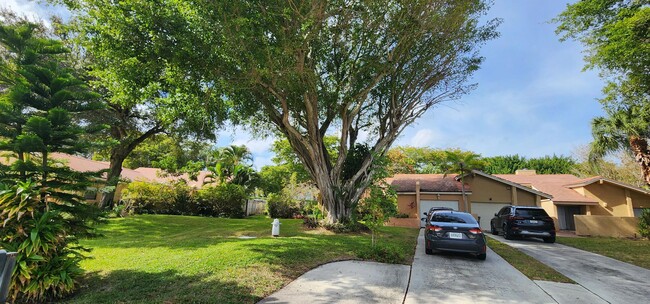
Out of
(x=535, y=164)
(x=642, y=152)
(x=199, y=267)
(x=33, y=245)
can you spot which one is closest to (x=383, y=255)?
(x=199, y=267)

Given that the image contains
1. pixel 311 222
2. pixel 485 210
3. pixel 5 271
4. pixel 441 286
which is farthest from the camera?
pixel 485 210

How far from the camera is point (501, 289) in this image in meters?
6.16

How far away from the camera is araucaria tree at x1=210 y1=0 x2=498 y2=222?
9.91 m

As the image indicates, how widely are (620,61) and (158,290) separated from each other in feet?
59.9

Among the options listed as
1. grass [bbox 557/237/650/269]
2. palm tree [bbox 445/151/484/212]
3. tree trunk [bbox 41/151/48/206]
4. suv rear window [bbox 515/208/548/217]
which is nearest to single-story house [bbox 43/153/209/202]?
tree trunk [bbox 41/151/48/206]

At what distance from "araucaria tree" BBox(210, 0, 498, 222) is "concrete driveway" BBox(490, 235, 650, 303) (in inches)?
276

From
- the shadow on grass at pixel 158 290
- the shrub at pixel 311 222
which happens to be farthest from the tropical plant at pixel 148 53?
the shrub at pixel 311 222

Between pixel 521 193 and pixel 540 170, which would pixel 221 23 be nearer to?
pixel 521 193

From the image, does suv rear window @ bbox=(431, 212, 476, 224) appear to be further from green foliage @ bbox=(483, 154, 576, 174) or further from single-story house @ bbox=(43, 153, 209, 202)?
green foliage @ bbox=(483, 154, 576, 174)

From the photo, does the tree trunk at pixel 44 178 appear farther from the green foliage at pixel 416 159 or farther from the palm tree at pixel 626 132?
the green foliage at pixel 416 159

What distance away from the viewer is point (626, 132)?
55.0 feet

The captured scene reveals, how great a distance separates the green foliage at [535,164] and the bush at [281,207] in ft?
83.1

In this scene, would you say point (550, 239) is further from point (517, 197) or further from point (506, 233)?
point (517, 197)

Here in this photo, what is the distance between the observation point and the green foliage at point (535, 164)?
38.1 metres
